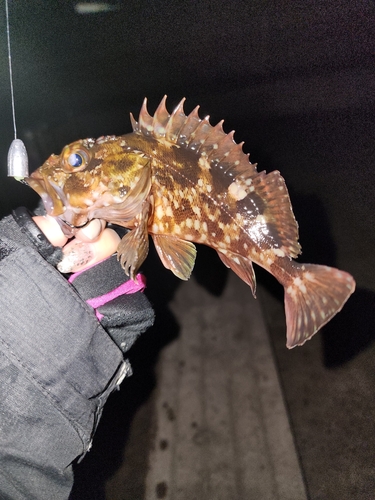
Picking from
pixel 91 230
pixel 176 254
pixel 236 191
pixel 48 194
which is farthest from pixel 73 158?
pixel 236 191

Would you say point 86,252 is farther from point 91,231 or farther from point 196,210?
point 196,210

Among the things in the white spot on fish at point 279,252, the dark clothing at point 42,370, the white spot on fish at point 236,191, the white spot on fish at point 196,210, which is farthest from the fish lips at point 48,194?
the white spot on fish at point 279,252

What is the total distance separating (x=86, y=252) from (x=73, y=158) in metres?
0.40

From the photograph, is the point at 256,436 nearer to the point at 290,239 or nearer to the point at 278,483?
the point at 278,483

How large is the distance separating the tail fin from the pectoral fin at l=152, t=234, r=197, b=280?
374 millimetres

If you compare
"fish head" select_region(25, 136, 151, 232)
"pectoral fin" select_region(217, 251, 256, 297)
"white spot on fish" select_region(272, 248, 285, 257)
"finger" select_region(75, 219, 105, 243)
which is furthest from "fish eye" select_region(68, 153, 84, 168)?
"white spot on fish" select_region(272, 248, 285, 257)

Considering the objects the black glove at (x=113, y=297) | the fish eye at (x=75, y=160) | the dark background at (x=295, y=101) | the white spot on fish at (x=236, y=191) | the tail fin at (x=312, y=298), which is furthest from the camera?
the dark background at (x=295, y=101)

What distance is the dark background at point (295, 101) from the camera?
212 centimetres

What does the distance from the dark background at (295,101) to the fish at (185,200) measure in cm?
112

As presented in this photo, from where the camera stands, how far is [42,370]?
1.23 m

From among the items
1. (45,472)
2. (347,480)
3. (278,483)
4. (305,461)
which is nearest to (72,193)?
(45,472)

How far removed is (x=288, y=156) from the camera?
10.2 ft

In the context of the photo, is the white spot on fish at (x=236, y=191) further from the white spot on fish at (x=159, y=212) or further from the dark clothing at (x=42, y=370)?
the dark clothing at (x=42, y=370)

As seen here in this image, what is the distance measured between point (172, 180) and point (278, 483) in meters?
3.60
